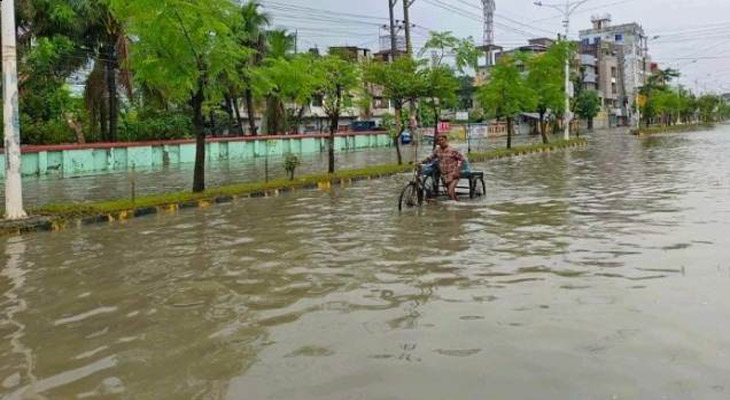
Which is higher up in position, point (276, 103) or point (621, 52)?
point (621, 52)

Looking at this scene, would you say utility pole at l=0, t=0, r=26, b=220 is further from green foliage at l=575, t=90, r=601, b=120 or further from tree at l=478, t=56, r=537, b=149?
green foliage at l=575, t=90, r=601, b=120

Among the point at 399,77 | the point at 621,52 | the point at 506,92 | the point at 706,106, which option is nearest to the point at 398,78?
the point at 399,77

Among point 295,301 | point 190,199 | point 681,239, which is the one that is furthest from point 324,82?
point 295,301

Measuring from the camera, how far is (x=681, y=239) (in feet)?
35.6

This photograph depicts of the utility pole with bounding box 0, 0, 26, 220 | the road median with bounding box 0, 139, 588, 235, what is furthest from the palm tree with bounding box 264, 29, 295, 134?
the utility pole with bounding box 0, 0, 26, 220

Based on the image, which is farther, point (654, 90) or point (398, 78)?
point (654, 90)

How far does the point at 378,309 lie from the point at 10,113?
10235mm

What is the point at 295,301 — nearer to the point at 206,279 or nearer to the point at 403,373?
the point at 206,279

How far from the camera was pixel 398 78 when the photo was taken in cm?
2945

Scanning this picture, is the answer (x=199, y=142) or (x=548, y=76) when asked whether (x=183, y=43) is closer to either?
(x=199, y=142)

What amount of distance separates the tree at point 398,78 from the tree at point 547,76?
1817 centimetres

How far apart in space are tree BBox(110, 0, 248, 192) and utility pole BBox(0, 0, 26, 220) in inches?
134

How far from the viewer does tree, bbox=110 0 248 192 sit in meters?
16.7

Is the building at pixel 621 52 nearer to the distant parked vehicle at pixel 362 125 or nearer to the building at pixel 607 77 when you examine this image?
the building at pixel 607 77
